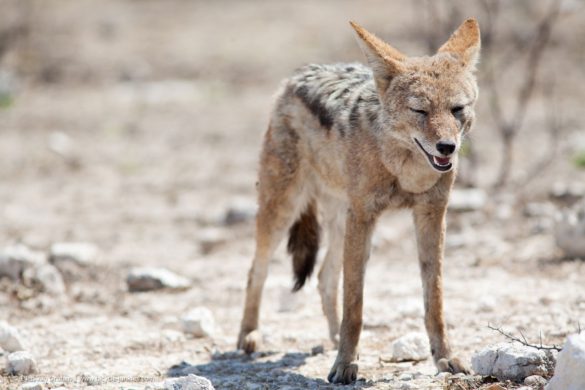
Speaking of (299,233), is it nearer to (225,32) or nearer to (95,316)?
(95,316)

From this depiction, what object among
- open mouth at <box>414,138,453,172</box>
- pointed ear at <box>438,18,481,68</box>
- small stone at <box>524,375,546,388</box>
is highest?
pointed ear at <box>438,18,481,68</box>

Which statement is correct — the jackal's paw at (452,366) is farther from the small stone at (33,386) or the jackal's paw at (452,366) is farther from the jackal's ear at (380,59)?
the small stone at (33,386)

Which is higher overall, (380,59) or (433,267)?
(380,59)

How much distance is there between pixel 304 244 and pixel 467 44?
1996mm

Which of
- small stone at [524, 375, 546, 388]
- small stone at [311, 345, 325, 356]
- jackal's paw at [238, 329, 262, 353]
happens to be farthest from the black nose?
jackal's paw at [238, 329, 262, 353]

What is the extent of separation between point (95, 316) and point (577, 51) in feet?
33.6

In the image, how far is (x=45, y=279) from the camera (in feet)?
24.9

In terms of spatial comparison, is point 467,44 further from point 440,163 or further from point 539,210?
point 539,210

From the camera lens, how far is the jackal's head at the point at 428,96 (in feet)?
16.4

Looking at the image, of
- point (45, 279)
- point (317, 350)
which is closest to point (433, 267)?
point (317, 350)

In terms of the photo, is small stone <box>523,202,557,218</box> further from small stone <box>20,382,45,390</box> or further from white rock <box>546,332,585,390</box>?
small stone <box>20,382,45,390</box>

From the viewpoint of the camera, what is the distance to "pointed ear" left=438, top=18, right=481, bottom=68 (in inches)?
214

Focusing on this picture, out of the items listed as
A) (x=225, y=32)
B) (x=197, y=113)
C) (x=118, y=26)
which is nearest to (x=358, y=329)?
(x=197, y=113)

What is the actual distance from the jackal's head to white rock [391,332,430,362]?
123 cm
